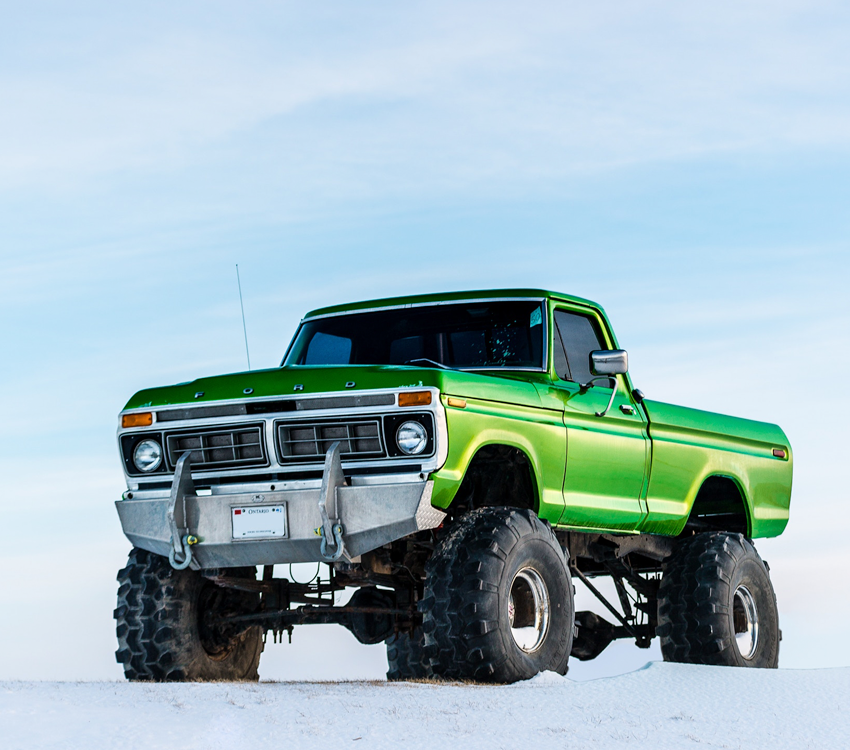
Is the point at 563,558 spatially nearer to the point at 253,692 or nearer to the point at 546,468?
the point at 546,468

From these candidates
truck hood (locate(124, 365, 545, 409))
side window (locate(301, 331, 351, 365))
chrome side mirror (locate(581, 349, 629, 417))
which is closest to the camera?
truck hood (locate(124, 365, 545, 409))

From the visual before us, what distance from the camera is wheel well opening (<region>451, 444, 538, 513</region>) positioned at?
10172 mm

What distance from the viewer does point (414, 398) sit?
899 centimetres

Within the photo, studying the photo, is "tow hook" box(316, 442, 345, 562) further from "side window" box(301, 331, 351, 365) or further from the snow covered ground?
"side window" box(301, 331, 351, 365)

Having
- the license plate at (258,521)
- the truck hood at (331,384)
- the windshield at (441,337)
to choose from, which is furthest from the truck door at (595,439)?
the license plate at (258,521)

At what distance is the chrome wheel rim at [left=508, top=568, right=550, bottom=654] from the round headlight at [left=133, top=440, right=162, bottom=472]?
9.04 ft

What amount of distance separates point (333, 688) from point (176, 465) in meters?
2.03

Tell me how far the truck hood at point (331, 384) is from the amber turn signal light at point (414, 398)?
55mm

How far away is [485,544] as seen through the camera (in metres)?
9.16

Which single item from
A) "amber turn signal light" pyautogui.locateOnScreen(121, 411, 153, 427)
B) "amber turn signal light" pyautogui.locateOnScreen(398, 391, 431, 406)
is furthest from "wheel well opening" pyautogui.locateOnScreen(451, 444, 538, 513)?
"amber turn signal light" pyautogui.locateOnScreen(121, 411, 153, 427)

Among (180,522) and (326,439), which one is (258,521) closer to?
(180,522)

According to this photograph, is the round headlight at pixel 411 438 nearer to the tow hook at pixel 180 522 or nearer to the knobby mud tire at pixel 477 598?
the knobby mud tire at pixel 477 598

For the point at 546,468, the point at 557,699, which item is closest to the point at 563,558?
the point at 546,468

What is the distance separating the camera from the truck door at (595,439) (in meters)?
10.5
